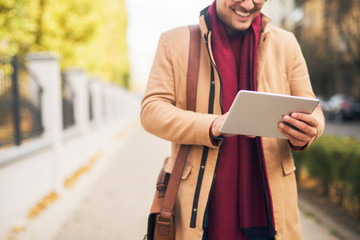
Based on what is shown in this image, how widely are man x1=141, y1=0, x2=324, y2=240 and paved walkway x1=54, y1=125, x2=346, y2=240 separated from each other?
257cm

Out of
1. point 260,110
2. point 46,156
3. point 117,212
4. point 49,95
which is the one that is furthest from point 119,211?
→ point 260,110

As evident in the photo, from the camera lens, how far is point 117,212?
4.98 metres

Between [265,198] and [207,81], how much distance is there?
61 cm

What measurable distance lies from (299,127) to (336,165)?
133 inches

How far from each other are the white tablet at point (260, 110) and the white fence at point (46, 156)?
3.73 metres

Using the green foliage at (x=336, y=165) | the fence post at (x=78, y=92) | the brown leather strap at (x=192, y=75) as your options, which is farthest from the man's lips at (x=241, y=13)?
the fence post at (x=78, y=92)

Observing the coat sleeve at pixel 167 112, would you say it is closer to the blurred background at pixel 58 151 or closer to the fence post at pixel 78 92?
the blurred background at pixel 58 151

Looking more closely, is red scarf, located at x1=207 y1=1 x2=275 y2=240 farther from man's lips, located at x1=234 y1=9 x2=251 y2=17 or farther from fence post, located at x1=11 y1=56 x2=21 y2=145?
fence post, located at x1=11 y1=56 x2=21 y2=145

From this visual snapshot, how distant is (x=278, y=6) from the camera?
1175 inches

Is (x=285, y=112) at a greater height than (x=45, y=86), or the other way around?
(x=285, y=112)

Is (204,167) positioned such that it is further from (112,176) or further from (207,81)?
(112,176)

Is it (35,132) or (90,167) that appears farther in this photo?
(90,167)

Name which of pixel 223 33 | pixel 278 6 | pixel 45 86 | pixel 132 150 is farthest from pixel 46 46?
pixel 278 6

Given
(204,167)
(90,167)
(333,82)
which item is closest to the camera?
(204,167)
